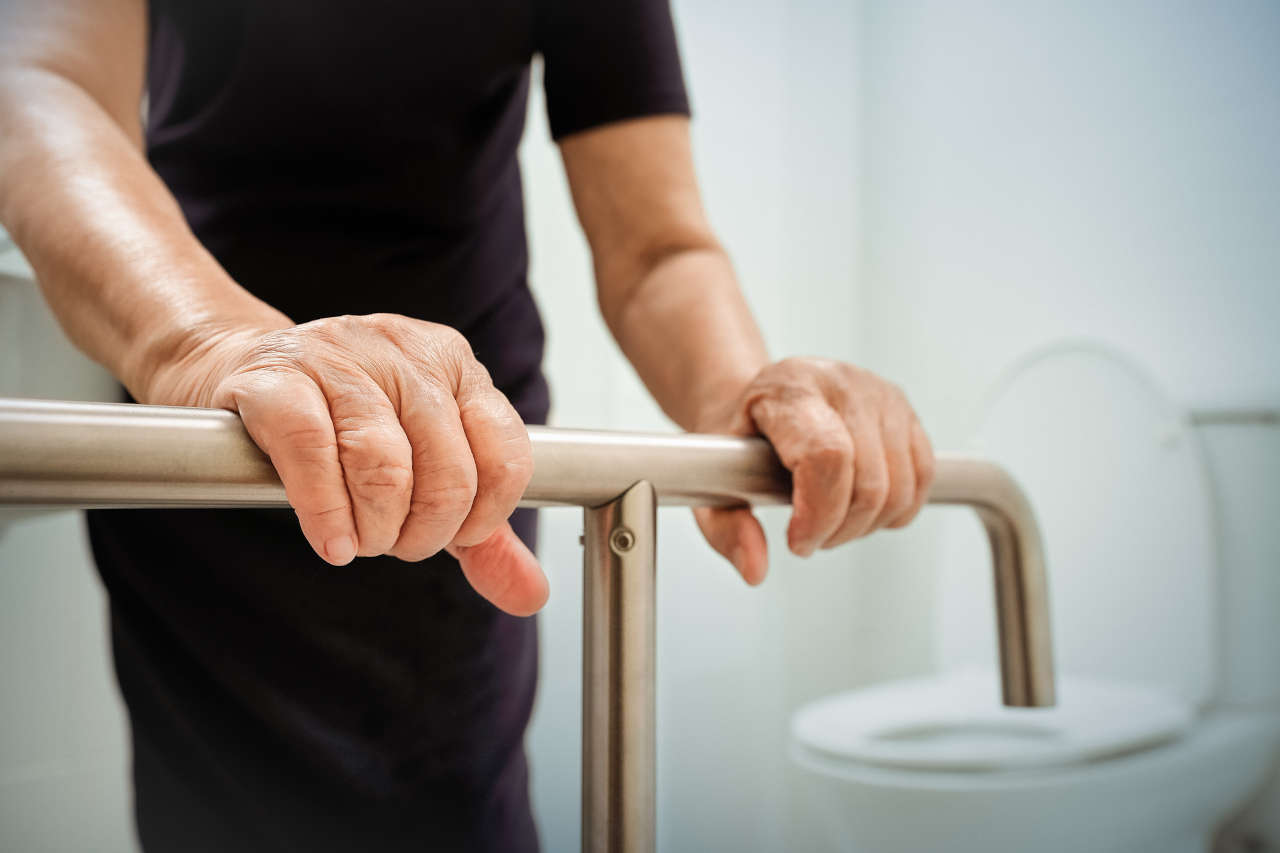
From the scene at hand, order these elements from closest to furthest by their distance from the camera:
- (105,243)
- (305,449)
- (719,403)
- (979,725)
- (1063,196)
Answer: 1. (305,449)
2. (105,243)
3. (719,403)
4. (979,725)
5. (1063,196)

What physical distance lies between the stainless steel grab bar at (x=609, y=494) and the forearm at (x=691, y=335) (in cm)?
15

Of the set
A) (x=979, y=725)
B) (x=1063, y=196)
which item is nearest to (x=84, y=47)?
(x=979, y=725)

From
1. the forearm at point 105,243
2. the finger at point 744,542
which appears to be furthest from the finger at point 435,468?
the finger at point 744,542

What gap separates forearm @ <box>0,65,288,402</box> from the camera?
0.36m

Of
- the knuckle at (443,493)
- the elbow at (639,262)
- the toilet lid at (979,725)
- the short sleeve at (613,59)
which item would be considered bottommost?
the toilet lid at (979,725)

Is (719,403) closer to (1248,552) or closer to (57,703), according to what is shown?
(57,703)

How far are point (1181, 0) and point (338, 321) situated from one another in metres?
1.37

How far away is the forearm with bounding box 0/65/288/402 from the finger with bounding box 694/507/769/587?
0.78 ft

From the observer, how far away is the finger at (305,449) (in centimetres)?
25

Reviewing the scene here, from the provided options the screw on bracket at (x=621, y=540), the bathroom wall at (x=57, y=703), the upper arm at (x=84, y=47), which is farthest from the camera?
the bathroom wall at (x=57, y=703)

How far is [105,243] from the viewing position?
39cm

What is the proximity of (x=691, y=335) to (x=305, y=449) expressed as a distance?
39 cm

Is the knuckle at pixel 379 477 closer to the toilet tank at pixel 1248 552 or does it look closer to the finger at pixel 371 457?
the finger at pixel 371 457

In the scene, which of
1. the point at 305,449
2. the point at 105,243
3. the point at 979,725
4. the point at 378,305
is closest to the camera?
the point at 305,449
